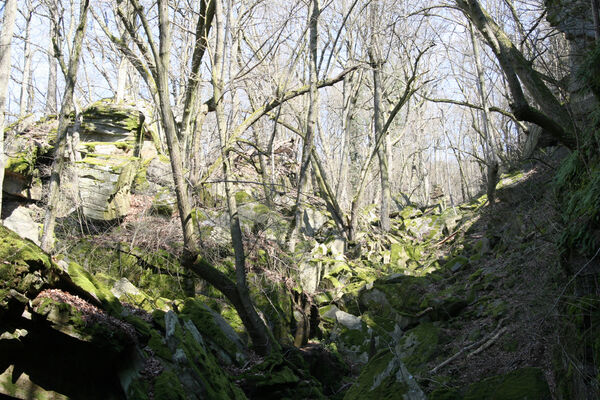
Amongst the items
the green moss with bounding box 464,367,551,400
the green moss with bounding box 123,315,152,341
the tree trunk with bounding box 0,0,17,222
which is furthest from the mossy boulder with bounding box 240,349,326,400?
the tree trunk with bounding box 0,0,17,222

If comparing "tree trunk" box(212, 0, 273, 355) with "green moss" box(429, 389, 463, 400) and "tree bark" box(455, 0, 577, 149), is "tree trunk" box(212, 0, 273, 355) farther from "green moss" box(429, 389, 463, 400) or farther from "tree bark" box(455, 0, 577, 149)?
"tree bark" box(455, 0, 577, 149)

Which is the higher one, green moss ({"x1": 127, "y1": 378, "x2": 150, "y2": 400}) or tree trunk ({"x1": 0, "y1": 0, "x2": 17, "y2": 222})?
tree trunk ({"x1": 0, "y1": 0, "x2": 17, "y2": 222})

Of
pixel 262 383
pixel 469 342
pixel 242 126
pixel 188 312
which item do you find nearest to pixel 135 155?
pixel 242 126

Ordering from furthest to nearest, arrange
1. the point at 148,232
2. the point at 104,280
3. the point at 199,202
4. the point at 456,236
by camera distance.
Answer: the point at 456,236
the point at 199,202
the point at 148,232
the point at 104,280

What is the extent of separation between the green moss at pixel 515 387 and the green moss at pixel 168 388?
271 centimetres

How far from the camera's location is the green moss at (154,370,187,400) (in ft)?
12.8

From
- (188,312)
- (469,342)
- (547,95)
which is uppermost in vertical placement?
(547,95)

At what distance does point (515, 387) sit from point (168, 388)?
3.15 metres

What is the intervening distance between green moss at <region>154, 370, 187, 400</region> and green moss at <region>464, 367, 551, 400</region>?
8.89 ft

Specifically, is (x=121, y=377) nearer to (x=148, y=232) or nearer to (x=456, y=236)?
(x=148, y=232)

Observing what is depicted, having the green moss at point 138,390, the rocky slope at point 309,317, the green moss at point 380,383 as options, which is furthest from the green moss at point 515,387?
the green moss at point 138,390

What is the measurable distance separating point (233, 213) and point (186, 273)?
8.21 ft

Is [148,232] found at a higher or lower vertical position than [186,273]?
higher

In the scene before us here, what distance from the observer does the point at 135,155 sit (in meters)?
12.8
